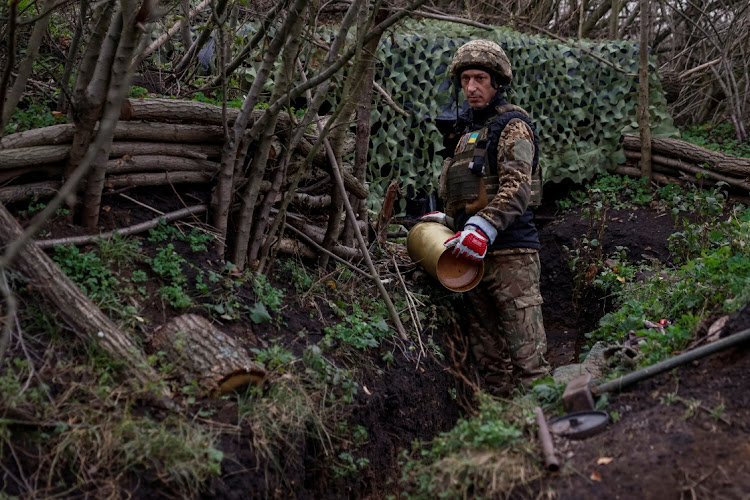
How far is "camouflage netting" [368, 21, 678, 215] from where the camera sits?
7.90m

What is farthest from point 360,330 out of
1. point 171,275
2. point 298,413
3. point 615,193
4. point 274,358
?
point 615,193

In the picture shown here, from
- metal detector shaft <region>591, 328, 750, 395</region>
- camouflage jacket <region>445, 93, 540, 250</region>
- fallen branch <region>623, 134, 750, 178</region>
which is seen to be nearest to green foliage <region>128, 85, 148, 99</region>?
camouflage jacket <region>445, 93, 540, 250</region>

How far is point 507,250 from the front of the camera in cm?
504

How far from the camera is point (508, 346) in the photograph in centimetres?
514

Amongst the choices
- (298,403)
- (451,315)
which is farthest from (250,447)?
(451,315)

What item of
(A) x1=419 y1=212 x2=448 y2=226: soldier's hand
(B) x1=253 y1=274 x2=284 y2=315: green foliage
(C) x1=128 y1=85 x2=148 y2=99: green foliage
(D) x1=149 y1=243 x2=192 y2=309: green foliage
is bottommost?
(B) x1=253 y1=274 x2=284 y2=315: green foliage

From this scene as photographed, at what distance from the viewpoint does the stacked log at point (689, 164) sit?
8.17 m

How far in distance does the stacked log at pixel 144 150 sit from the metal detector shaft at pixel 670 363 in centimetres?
242

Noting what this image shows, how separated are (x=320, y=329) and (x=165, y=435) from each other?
1528 millimetres

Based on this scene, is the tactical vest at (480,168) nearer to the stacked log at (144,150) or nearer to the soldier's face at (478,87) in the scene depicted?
the soldier's face at (478,87)

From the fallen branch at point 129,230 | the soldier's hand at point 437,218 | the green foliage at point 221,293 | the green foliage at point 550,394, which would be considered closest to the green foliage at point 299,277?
the green foliage at point 221,293

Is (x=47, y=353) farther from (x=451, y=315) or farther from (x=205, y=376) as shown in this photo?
(x=451, y=315)

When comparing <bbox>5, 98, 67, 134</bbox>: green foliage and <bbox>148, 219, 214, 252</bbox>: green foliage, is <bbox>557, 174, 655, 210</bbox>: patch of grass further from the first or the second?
<bbox>5, 98, 67, 134</bbox>: green foliage

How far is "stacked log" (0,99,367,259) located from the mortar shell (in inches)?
37.9
